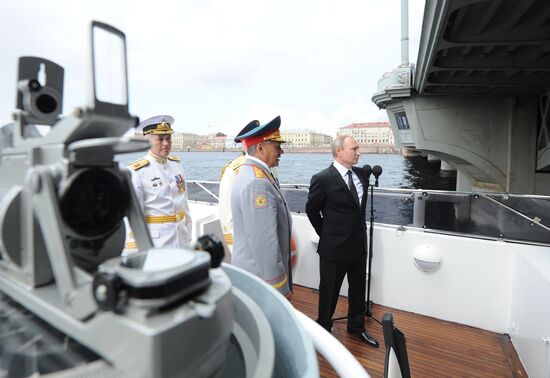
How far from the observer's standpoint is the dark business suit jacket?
2631 millimetres

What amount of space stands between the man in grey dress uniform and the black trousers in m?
0.73

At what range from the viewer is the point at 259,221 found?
1851 millimetres

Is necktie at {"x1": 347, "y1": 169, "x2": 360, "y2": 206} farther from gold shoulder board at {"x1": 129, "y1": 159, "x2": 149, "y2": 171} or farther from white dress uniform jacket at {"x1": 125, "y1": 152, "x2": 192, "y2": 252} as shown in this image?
gold shoulder board at {"x1": 129, "y1": 159, "x2": 149, "y2": 171}

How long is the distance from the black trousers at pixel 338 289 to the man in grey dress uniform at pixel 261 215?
728mm

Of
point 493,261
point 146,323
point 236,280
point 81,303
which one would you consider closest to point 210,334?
point 146,323

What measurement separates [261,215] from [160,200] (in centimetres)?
128

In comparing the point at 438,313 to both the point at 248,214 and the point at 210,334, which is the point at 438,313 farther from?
the point at 210,334

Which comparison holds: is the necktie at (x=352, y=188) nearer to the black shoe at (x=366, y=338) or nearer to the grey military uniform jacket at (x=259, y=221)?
the grey military uniform jacket at (x=259, y=221)

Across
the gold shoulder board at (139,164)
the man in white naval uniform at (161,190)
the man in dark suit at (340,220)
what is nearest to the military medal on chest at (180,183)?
the man in white naval uniform at (161,190)

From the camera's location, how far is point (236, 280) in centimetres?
108

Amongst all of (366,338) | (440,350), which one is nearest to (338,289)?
(366,338)

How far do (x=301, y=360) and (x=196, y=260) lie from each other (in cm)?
36

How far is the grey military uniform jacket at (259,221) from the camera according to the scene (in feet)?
6.09

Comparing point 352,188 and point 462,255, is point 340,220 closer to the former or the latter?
point 352,188
